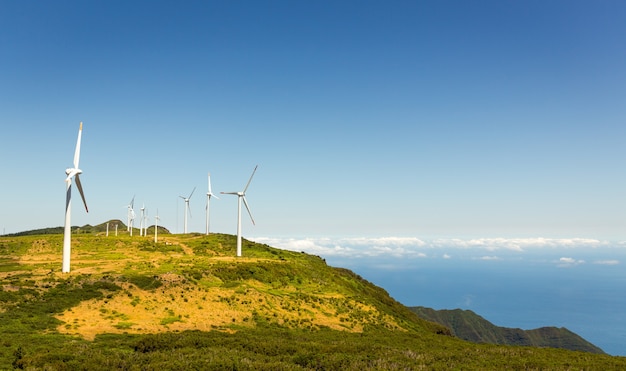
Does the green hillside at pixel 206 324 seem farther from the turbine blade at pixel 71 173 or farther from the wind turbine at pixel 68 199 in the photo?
the turbine blade at pixel 71 173

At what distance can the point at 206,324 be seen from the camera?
52312mm

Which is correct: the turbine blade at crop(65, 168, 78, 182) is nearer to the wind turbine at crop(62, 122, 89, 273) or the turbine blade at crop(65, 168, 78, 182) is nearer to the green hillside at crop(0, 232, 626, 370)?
the wind turbine at crop(62, 122, 89, 273)

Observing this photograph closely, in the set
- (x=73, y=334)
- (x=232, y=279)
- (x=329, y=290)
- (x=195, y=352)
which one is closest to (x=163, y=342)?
(x=195, y=352)

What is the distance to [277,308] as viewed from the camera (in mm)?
65000

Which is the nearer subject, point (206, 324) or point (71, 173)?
point (206, 324)

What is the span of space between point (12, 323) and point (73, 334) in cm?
759

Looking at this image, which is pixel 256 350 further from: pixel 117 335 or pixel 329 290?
pixel 329 290

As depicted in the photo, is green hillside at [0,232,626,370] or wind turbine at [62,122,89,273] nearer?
green hillside at [0,232,626,370]

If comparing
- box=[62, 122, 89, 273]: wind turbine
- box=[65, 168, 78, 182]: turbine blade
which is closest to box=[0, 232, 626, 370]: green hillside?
box=[62, 122, 89, 273]: wind turbine

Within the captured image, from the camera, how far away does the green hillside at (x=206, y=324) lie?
2794cm

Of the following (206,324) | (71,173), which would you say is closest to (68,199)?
(71,173)

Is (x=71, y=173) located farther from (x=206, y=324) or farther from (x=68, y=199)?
(x=206, y=324)

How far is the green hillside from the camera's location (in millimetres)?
27938

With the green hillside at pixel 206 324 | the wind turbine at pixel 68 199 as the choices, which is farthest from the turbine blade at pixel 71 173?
the green hillside at pixel 206 324
